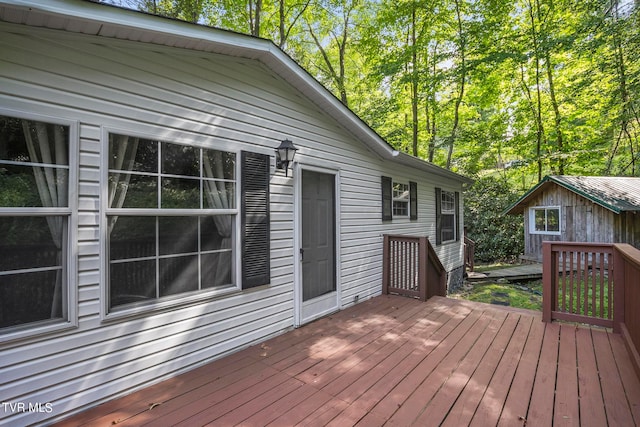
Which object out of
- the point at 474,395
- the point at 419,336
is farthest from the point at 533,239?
the point at 474,395

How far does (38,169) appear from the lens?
6.53 feet

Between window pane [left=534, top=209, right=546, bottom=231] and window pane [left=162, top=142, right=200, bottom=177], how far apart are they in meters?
13.5

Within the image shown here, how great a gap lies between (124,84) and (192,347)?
2.26 m

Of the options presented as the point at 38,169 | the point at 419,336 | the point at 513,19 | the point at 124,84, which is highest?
the point at 513,19

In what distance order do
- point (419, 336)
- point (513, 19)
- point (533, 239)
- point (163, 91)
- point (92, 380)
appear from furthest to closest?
point (533, 239)
point (513, 19)
point (419, 336)
point (163, 91)
point (92, 380)

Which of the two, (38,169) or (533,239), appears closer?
(38,169)

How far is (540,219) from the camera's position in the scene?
1203cm

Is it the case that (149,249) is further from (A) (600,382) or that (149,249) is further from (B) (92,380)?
(A) (600,382)

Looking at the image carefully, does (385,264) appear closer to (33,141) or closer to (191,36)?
(191,36)

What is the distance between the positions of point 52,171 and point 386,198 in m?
4.72

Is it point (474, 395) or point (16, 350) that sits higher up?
point (16, 350)

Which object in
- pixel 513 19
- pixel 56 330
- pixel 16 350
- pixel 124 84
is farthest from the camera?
pixel 513 19

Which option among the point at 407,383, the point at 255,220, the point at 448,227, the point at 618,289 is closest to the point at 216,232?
the point at 255,220

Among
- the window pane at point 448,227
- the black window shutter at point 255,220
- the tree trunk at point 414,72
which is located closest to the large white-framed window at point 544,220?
the window pane at point 448,227
